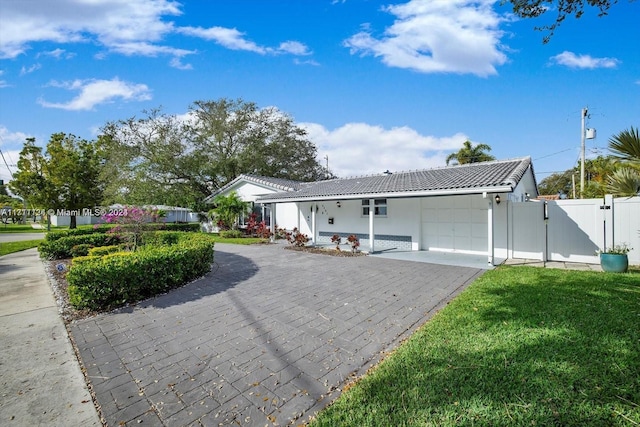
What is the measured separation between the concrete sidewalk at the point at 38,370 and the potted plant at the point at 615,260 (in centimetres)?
1155

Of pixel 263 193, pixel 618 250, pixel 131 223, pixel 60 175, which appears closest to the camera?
pixel 618 250

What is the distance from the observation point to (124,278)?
5.88 metres

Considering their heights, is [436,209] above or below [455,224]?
above

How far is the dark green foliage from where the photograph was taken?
458 inches

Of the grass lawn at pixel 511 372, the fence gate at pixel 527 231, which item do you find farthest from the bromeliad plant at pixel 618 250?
the grass lawn at pixel 511 372

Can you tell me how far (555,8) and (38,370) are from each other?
9.96m

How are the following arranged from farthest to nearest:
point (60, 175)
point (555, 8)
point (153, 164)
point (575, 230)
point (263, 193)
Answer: point (60, 175) < point (153, 164) < point (263, 193) < point (575, 230) < point (555, 8)

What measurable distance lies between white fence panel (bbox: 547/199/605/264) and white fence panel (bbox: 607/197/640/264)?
1.04 ft

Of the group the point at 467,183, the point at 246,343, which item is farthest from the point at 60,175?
the point at 467,183

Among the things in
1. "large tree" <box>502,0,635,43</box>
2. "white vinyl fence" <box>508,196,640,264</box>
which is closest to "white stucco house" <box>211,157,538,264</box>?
"white vinyl fence" <box>508,196,640,264</box>

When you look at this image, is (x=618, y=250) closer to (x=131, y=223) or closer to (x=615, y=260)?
(x=615, y=260)

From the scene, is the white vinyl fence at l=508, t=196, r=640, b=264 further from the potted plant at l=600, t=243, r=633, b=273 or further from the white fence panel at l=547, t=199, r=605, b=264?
the potted plant at l=600, t=243, r=633, b=273

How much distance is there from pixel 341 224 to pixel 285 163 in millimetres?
18489

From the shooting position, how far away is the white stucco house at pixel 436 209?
10.1 metres
